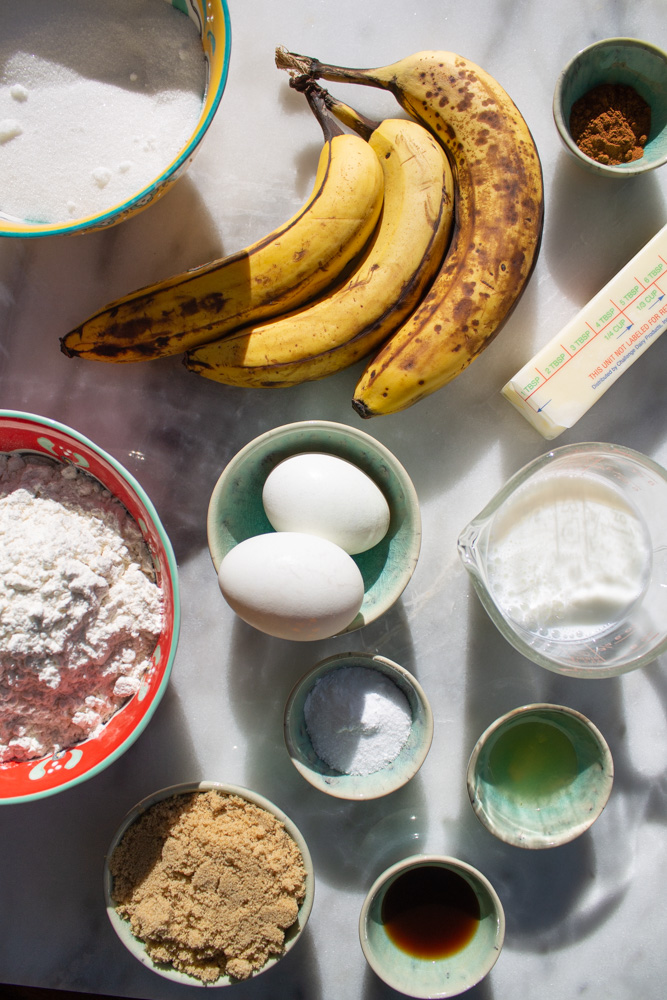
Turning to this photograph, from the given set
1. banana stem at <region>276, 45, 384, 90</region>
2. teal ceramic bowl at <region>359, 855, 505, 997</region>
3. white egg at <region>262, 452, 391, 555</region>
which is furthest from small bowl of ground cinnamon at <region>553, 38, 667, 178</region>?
teal ceramic bowl at <region>359, 855, 505, 997</region>

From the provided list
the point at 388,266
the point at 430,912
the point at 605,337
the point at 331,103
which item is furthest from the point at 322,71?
the point at 430,912

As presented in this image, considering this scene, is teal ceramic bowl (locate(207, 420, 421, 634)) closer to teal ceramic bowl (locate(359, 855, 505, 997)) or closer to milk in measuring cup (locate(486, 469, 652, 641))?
milk in measuring cup (locate(486, 469, 652, 641))

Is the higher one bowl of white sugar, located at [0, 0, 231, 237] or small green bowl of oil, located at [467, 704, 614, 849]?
bowl of white sugar, located at [0, 0, 231, 237]

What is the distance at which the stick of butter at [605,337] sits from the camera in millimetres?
890

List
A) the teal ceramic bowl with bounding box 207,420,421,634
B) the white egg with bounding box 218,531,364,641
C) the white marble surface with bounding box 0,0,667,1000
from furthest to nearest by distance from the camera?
the white marble surface with bounding box 0,0,667,1000 → the teal ceramic bowl with bounding box 207,420,421,634 → the white egg with bounding box 218,531,364,641

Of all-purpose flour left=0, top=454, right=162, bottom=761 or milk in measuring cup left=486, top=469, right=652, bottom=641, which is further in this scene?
milk in measuring cup left=486, top=469, right=652, bottom=641

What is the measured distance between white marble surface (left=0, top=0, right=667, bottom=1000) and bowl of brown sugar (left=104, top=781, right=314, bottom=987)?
111 mm

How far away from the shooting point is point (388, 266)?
85cm

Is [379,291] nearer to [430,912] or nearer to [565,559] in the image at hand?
[565,559]

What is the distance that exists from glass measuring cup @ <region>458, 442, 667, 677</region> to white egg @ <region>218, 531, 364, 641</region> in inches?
8.4

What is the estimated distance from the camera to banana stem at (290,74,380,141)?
2.89 feet

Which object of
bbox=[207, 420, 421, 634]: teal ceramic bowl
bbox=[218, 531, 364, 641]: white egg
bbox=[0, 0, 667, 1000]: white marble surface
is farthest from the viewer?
bbox=[0, 0, 667, 1000]: white marble surface

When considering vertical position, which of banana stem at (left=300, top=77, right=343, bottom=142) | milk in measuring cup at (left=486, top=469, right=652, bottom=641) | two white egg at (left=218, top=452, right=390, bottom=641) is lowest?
two white egg at (left=218, top=452, right=390, bottom=641)

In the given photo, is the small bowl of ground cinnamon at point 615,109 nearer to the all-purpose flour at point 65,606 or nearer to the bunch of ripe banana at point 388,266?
the bunch of ripe banana at point 388,266
